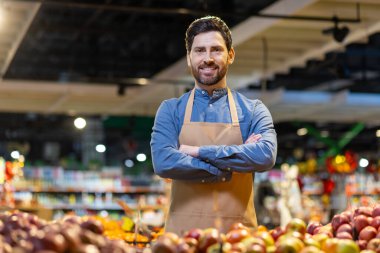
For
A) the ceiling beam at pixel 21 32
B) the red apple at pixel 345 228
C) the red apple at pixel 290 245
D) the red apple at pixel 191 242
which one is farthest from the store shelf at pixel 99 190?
the red apple at pixel 290 245

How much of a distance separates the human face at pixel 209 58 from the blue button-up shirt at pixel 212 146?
0.24ft

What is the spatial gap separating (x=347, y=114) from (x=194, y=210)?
16.9 meters

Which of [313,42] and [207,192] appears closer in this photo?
[207,192]

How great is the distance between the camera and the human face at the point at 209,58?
3105 mm

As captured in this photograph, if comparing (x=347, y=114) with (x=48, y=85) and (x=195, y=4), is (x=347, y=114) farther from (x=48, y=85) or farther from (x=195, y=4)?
(x=48, y=85)

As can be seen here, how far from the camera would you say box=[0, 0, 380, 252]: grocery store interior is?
11336 millimetres

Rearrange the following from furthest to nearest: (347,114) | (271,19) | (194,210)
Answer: (347,114)
(271,19)
(194,210)

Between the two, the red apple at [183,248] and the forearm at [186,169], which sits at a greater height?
the forearm at [186,169]

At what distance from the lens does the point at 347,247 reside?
204 centimetres

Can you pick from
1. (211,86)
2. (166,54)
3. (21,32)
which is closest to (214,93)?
(211,86)

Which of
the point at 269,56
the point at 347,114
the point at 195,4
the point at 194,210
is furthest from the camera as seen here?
the point at 347,114

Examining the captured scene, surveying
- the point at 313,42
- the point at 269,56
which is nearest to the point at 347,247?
the point at 313,42

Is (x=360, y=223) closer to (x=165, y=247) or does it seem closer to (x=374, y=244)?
(x=374, y=244)

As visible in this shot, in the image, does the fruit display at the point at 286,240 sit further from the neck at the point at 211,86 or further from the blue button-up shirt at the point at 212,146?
the neck at the point at 211,86
